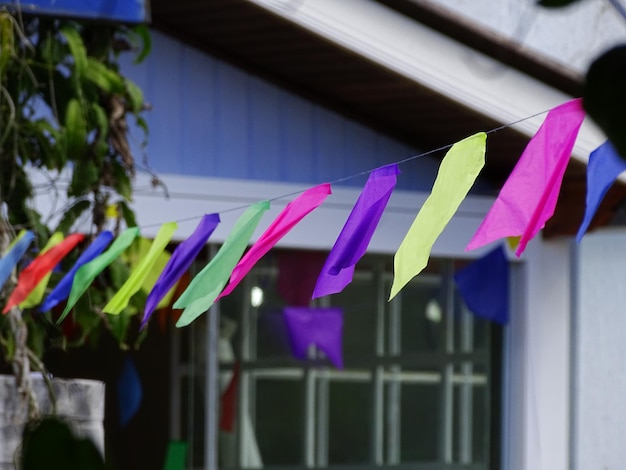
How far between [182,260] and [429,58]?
230 cm

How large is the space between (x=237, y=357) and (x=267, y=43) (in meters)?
1.39

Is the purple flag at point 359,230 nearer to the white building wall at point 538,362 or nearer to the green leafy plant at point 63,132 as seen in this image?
the green leafy plant at point 63,132

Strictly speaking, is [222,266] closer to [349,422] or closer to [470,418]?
[349,422]

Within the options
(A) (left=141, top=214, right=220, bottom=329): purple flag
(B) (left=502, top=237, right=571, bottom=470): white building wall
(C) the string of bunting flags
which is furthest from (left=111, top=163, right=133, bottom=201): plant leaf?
(B) (left=502, top=237, right=571, bottom=470): white building wall

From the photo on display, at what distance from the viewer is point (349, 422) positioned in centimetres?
604

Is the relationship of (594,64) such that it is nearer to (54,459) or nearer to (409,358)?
(54,459)

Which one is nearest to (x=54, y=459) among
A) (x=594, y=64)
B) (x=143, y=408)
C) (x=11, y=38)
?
(x=594, y=64)

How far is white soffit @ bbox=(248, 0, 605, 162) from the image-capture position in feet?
17.0

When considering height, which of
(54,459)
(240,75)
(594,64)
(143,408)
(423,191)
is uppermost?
(240,75)

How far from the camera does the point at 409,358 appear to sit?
6188 mm

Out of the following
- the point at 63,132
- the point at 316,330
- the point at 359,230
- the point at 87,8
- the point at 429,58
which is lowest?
the point at 316,330

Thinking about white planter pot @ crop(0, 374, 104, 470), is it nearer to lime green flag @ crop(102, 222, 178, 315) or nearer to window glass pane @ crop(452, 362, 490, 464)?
lime green flag @ crop(102, 222, 178, 315)

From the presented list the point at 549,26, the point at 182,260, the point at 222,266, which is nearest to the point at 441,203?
the point at 222,266

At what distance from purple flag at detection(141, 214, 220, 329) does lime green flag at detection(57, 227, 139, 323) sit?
0.21 meters
